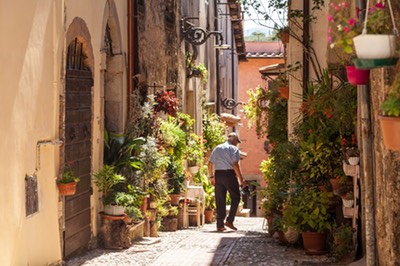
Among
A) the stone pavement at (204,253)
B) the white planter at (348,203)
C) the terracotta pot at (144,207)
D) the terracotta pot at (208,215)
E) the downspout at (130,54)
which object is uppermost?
the downspout at (130,54)

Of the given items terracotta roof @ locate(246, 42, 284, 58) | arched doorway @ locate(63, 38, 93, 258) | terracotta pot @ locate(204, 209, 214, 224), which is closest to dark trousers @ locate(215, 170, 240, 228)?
arched doorway @ locate(63, 38, 93, 258)

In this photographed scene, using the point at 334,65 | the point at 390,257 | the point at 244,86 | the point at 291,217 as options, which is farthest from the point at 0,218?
the point at 244,86

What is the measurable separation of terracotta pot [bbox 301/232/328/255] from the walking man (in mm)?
4855

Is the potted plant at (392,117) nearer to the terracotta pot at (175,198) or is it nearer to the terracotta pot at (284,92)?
the terracotta pot at (284,92)

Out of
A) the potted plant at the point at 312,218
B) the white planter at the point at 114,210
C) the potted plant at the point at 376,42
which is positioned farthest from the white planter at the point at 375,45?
the white planter at the point at 114,210

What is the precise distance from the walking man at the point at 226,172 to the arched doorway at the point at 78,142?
4.19 meters

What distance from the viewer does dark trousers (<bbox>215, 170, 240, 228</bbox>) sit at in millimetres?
16594

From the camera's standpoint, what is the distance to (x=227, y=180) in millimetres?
16594

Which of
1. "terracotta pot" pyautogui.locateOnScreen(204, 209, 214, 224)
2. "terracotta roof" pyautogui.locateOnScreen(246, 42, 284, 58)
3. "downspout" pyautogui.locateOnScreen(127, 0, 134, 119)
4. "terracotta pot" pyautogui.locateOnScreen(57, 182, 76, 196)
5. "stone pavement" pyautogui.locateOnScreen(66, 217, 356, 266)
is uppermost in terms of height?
"terracotta roof" pyautogui.locateOnScreen(246, 42, 284, 58)

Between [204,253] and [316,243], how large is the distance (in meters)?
1.60

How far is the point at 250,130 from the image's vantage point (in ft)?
137

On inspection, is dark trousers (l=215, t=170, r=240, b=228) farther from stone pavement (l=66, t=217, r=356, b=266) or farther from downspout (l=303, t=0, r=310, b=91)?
downspout (l=303, t=0, r=310, b=91)

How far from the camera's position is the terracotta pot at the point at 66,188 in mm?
10656

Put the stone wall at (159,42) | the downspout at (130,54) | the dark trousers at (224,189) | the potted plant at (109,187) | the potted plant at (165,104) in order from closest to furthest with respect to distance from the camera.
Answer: the potted plant at (109,187) < the downspout at (130,54) < the stone wall at (159,42) < the potted plant at (165,104) < the dark trousers at (224,189)
